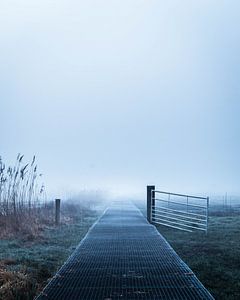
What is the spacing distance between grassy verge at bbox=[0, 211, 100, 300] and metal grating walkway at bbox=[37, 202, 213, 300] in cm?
37

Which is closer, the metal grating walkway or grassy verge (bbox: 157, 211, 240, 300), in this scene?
the metal grating walkway

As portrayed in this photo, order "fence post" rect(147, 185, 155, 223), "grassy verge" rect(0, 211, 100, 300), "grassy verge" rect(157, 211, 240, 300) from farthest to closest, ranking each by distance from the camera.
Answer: "fence post" rect(147, 185, 155, 223)
"grassy verge" rect(157, 211, 240, 300)
"grassy verge" rect(0, 211, 100, 300)

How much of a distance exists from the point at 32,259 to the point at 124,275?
2910mm

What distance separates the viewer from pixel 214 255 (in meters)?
9.27

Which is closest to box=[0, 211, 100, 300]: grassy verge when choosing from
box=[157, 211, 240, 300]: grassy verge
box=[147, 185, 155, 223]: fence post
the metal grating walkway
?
the metal grating walkway

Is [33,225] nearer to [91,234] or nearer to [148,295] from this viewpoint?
[91,234]

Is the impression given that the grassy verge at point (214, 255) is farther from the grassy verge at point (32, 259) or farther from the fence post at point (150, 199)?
the grassy verge at point (32, 259)

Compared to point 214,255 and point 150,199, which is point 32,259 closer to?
point 214,255

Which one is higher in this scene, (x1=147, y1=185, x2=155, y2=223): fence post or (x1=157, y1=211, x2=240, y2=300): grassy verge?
(x1=147, y1=185, x2=155, y2=223): fence post

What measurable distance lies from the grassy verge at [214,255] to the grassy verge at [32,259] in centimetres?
238

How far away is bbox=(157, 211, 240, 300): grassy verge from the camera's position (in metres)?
6.42

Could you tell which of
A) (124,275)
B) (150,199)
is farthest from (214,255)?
(150,199)

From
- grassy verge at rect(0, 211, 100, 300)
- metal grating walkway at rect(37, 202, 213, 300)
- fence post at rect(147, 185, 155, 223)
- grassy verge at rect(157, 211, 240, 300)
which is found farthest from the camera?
fence post at rect(147, 185, 155, 223)

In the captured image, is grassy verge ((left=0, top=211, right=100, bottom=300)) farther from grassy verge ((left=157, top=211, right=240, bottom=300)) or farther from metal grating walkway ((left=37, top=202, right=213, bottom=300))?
grassy verge ((left=157, top=211, right=240, bottom=300))
